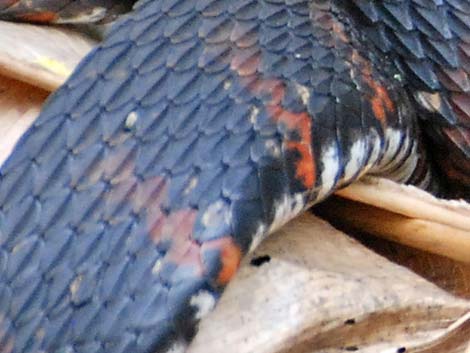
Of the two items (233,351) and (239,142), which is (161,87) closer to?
(239,142)

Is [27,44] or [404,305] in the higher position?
[27,44]

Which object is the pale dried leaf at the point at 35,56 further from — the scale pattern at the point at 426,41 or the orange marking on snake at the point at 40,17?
the scale pattern at the point at 426,41

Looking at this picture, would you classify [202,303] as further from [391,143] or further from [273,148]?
[391,143]

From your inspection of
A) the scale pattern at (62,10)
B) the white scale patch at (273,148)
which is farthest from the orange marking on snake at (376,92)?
the scale pattern at (62,10)

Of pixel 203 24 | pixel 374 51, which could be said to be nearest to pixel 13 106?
pixel 203 24

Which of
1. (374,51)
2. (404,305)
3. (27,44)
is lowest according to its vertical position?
(404,305)

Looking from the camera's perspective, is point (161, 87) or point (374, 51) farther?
point (374, 51)

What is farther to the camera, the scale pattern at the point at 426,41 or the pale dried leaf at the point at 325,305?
the scale pattern at the point at 426,41
